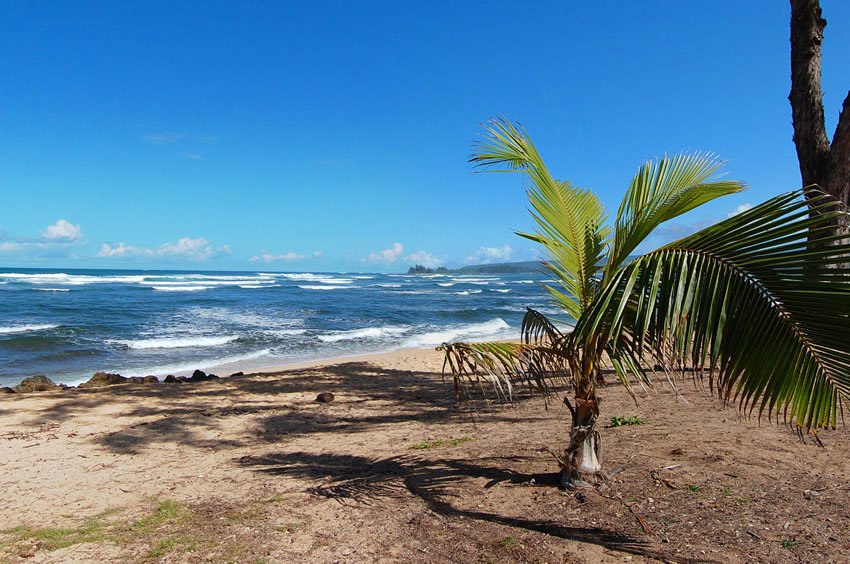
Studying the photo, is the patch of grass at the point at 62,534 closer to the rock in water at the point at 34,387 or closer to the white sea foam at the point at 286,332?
the rock in water at the point at 34,387

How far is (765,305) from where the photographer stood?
207 centimetres

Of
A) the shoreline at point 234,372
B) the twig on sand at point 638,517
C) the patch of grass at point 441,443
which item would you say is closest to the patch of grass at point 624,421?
the patch of grass at point 441,443

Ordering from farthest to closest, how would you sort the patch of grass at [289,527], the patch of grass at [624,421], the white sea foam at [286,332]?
1. the white sea foam at [286,332]
2. the patch of grass at [624,421]
3. the patch of grass at [289,527]

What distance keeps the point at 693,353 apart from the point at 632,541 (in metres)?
1.23

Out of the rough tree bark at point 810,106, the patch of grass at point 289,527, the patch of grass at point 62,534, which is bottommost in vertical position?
the patch of grass at point 62,534

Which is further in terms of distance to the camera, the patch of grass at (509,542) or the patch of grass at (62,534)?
the patch of grass at (62,534)

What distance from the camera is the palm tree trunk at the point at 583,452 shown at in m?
3.49

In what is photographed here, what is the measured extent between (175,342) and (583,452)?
14975 mm

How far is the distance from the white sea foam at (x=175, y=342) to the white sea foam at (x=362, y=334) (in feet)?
9.59

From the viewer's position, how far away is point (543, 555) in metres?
2.83

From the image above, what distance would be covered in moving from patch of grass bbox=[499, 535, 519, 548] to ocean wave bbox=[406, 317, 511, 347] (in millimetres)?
13472

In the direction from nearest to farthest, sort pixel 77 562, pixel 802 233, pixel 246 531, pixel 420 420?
pixel 802 233 < pixel 77 562 < pixel 246 531 < pixel 420 420

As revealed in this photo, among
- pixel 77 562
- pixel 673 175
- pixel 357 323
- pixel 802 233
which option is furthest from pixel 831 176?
pixel 357 323

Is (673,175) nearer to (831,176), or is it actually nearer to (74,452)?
(831,176)
